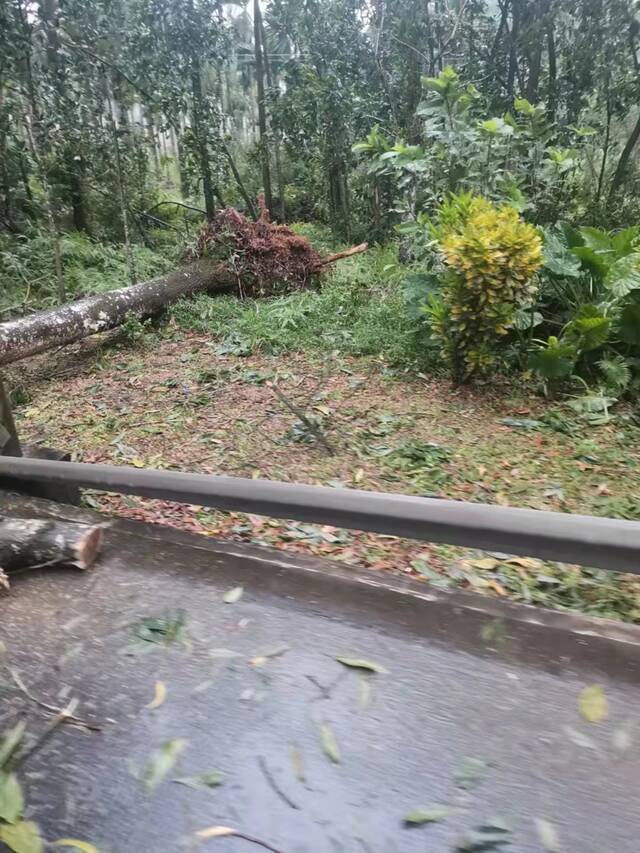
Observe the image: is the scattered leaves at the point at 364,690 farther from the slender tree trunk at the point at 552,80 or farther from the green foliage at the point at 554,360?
the slender tree trunk at the point at 552,80

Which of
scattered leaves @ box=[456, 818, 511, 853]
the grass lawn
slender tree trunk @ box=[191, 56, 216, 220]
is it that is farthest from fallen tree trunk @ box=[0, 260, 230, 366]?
scattered leaves @ box=[456, 818, 511, 853]

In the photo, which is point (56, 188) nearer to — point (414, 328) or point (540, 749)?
point (414, 328)

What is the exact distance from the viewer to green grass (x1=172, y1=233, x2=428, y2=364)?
18.7ft

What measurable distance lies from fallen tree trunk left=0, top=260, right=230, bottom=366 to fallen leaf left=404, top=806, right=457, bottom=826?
17.1 feet

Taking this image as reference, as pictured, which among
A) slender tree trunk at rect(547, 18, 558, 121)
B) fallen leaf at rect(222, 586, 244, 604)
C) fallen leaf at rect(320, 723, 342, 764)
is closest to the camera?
fallen leaf at rect(320, 723, 342, 764)

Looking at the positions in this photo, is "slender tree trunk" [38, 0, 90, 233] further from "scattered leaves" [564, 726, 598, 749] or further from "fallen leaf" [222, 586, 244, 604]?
"scattered leaves" [564, 726, 598, 749]

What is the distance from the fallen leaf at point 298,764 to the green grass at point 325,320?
165 inches

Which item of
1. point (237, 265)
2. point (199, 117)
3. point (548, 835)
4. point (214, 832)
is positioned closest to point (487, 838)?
point (548, 835)

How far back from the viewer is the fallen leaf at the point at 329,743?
138 cm

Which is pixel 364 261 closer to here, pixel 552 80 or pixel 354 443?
pixel 552 80

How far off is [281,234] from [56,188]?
4219 mm

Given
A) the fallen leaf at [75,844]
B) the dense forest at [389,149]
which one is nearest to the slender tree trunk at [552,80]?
the dense forest at [389,149]

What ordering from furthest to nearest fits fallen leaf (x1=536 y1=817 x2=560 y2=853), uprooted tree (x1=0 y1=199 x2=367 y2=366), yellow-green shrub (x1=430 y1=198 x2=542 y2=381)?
uprooted tree (x1=0 y1=199 x2=367 y2=366), yellow-green shrub (x1=430 y1=198 x2=542 y2=381), fallen leaf (x1=536 y1=817 x2=560 y2=853)

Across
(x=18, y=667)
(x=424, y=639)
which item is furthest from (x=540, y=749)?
(x=18, y=667)
